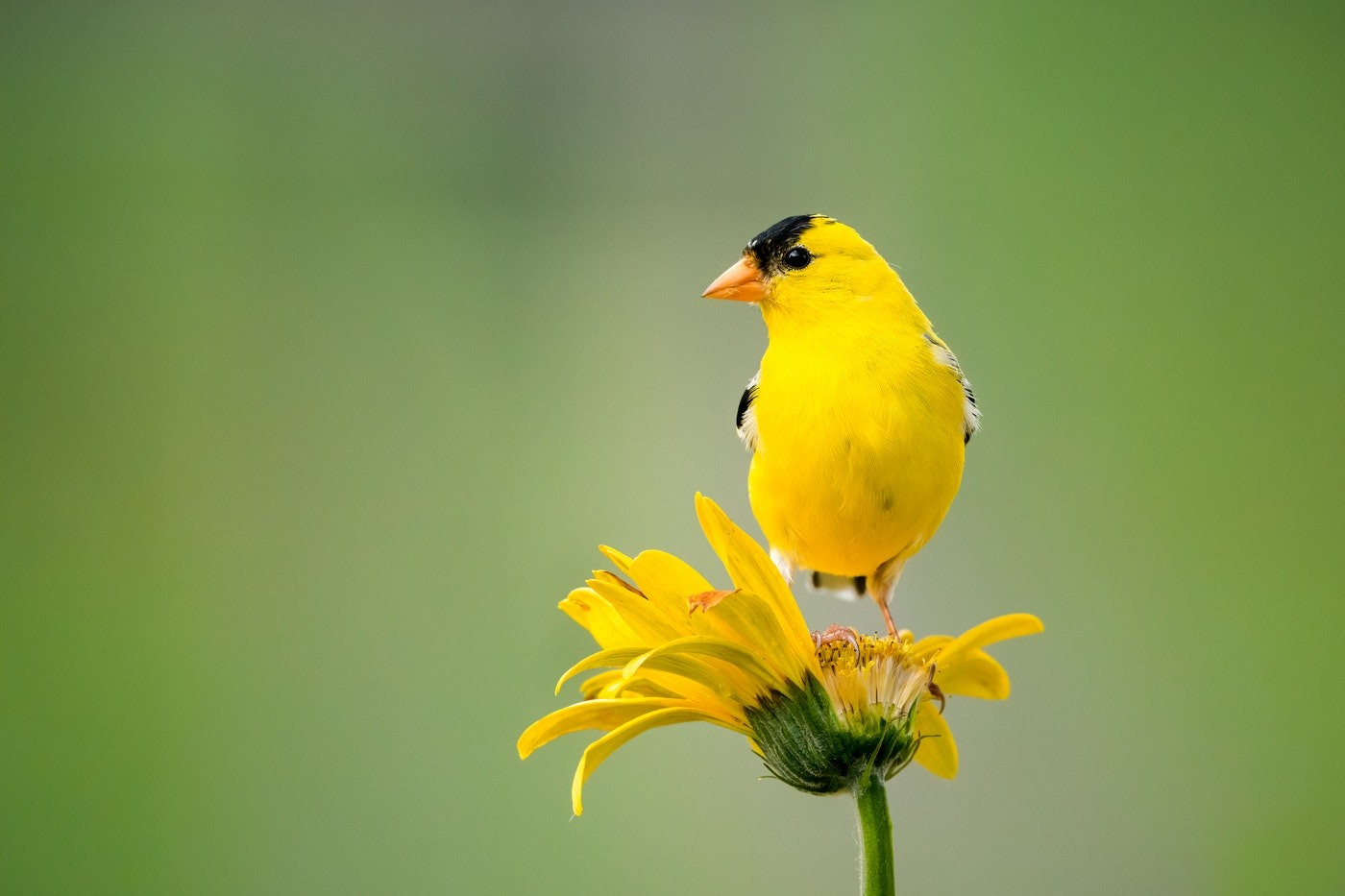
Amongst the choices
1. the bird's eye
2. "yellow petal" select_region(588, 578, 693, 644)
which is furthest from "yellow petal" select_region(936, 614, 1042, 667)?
the bird's eye

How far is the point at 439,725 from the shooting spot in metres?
1.69

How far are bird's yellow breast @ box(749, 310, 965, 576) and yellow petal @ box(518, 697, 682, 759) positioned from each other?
0.14m

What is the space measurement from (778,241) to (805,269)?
0.02m

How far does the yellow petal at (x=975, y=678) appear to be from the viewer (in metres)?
0.53

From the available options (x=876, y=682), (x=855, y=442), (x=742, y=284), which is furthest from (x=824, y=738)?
(x=742, y=284)

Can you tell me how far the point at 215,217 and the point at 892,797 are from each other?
1.37 m

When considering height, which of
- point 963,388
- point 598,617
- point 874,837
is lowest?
point 874,837

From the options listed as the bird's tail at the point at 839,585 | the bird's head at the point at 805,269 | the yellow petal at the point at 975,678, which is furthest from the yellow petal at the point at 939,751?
the bird's head at the point at 805,269

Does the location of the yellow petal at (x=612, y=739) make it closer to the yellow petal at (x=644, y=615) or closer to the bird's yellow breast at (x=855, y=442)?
the yellow petal at (x=644, y=615)

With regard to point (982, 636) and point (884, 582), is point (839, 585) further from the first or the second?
point (982, 636)

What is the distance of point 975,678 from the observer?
55 centimetres

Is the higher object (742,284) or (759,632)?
(742,284)

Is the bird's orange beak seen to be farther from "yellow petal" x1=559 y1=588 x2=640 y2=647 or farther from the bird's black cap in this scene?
"yellow petal" x1=559 y1=588 x2=640 y2=647

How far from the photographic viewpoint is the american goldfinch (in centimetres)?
55
